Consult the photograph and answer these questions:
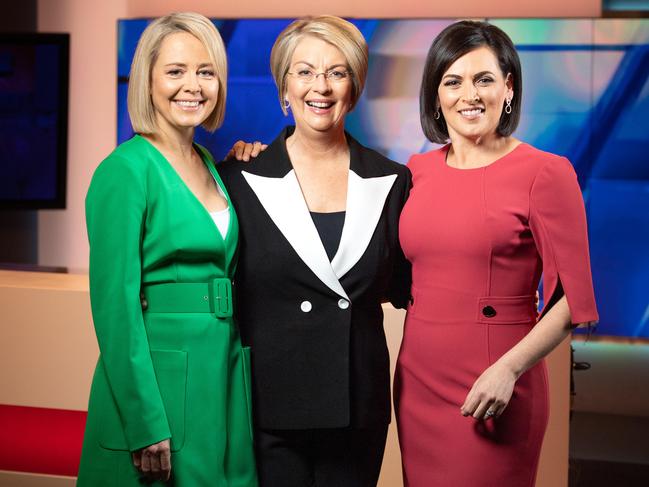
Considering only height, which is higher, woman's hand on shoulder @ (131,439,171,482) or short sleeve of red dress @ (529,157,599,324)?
short sleeve of red dress @ (529,157,599,324)

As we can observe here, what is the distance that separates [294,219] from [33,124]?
4248 mm

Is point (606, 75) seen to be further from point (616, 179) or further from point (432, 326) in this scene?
point (432, 326)

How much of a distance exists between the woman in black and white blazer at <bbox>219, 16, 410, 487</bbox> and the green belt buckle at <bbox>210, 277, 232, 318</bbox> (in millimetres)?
109

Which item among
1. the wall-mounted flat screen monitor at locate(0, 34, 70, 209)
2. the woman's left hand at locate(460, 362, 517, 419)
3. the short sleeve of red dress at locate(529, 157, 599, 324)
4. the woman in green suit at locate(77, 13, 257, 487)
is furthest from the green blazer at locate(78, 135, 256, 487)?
the wall-mounted flat screen monitor at locate(0, 34, 70, 209)

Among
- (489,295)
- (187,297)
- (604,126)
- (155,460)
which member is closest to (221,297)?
(187,297)

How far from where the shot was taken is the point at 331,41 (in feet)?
6.90

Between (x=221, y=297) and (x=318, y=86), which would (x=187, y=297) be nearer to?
(x=221, y=297)

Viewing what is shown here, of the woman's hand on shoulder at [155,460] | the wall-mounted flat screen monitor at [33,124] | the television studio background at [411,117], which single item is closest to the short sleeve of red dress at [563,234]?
the woman's hand on shoulder at [155,460]

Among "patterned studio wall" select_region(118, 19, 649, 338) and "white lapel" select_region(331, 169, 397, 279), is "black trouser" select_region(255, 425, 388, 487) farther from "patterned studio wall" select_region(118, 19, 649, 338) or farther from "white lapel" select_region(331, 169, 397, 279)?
"patterned studio wall" select_region(118, 19, 649, 338)

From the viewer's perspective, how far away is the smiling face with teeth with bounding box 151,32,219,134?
2.02 metres

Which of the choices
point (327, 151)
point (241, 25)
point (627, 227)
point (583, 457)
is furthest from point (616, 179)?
point (327, 151)

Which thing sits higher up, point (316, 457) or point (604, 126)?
point (604, 126)

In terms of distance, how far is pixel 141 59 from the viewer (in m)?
2.03

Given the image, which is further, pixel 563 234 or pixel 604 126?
pixel 604 126
